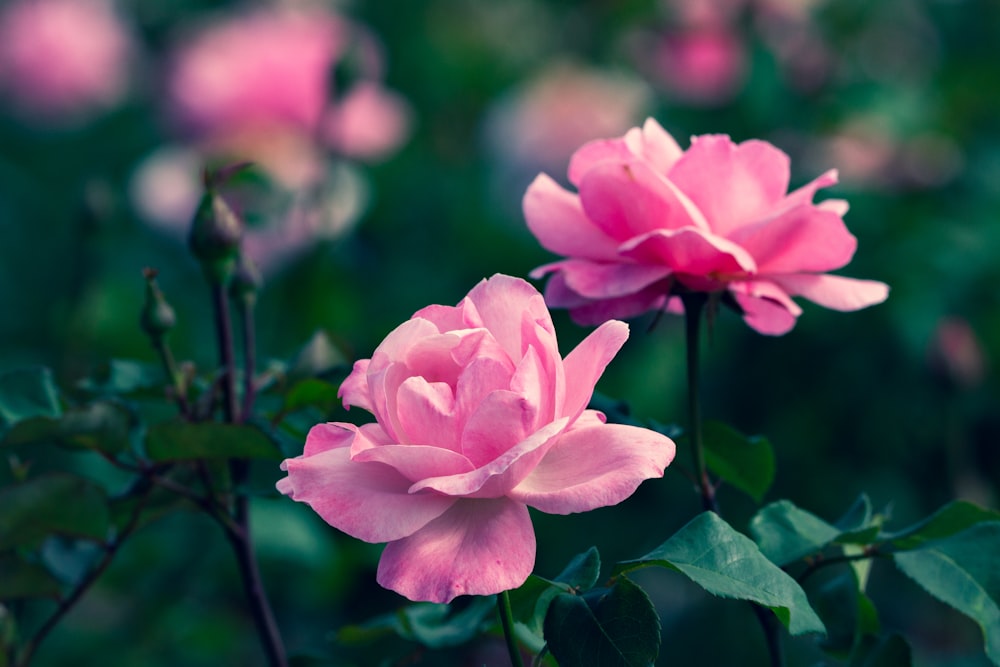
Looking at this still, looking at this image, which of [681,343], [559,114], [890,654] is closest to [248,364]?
[890,654]

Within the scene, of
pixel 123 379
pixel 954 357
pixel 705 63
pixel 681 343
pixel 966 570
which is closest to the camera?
pixel 966 570

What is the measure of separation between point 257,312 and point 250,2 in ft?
3.42

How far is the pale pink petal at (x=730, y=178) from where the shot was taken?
1.89 ft

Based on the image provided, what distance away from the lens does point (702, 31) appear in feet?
6.68

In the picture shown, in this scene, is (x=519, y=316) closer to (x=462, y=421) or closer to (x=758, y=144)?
(x=462, y=421)

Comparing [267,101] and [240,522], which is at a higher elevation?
[240,522]

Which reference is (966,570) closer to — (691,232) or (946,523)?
(946,523)

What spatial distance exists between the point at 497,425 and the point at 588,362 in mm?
53

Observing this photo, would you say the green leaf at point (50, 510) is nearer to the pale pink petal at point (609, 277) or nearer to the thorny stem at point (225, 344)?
the thorny stem at point (225, 344)

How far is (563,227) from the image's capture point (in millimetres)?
602

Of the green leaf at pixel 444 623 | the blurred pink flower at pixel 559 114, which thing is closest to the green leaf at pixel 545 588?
the green leaf at pixel 444 623

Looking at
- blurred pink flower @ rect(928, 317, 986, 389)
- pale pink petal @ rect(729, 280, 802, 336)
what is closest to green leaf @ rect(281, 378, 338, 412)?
pale pink petal @ rect(729, 280, 802, 336)

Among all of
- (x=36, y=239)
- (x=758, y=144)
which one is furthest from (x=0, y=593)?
(x=36, y=239)

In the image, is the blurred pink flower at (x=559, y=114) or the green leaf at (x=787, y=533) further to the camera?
the blurred pink flower at (x=559, y=114)
